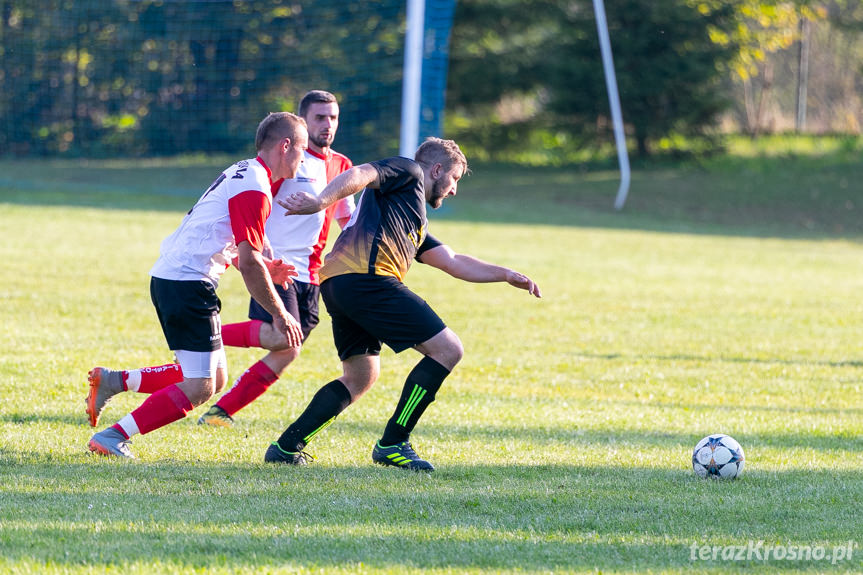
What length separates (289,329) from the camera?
5504mm

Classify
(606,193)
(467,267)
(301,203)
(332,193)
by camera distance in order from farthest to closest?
(606,193) → (467,267) → (332,193) → (301,203)

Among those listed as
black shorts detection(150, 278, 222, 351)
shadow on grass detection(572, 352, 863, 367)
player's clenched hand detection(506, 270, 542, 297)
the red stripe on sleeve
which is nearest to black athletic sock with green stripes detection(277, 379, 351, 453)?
black shorts detection(150, 278, 222, 351)

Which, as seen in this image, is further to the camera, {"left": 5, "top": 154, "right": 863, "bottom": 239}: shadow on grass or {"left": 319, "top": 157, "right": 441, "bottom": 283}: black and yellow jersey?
{"left": 5, "top": 154, "right": 863, "bottom": 239}: shadow on grass

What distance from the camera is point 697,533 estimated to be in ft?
15.3

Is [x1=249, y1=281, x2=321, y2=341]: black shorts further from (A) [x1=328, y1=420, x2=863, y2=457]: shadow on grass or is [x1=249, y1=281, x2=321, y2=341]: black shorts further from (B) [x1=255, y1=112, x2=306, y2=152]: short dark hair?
(B) [x1=255, y1=112, x2=306, y2=152]: short dark hair

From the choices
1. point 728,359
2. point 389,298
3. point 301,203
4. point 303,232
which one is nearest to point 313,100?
point 303,232

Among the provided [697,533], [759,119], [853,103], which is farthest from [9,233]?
[853,103]

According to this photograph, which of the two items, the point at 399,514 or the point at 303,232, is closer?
the point at 399,514

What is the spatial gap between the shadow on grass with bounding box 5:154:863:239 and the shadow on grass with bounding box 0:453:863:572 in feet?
55.8

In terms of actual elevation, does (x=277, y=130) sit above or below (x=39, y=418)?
above

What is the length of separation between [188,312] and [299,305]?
1391 mm

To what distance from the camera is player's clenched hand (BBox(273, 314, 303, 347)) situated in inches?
215

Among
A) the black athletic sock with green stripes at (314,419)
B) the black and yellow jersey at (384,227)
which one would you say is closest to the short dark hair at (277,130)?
the black and yellow jersey at (384,227)

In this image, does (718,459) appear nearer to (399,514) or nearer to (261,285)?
(399,514)
